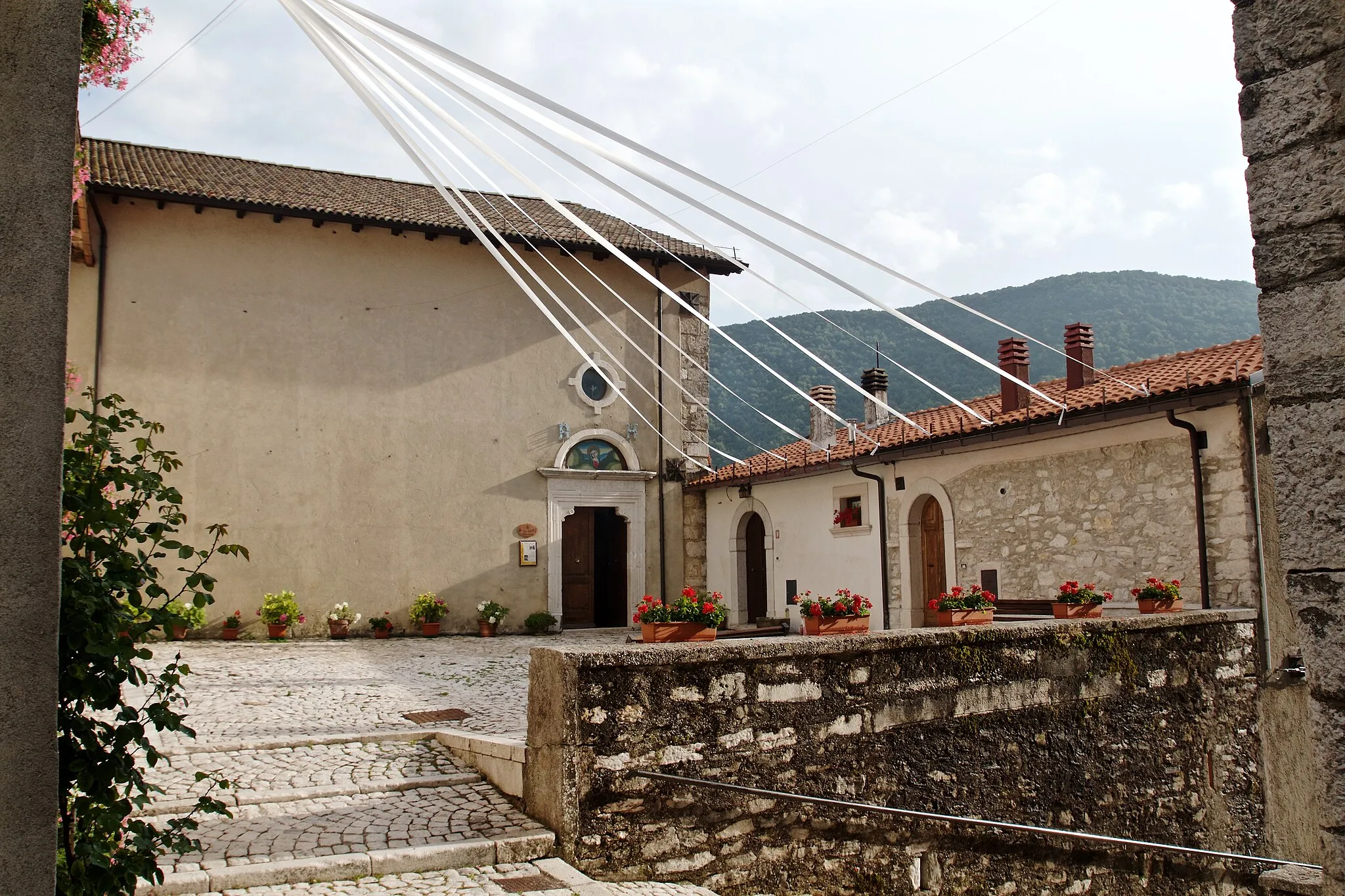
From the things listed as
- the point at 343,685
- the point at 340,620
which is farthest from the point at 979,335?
the point at 343,685

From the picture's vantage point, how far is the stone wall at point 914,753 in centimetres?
444

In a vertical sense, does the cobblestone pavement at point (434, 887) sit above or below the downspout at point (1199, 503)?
below

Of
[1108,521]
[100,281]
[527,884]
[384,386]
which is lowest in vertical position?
[527,884]

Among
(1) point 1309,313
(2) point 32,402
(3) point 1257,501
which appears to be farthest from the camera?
(3) point 1257,501

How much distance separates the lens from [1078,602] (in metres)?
9.05

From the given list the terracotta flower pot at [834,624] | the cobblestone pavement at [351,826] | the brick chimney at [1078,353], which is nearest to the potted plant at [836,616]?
the terracotta flower pot at [834,624]

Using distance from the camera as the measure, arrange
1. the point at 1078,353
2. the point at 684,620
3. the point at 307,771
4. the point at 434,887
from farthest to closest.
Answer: the point at 1078,353
the point at 684,620
the point at 307,771
the point at 434,887

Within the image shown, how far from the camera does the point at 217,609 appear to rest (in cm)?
1356

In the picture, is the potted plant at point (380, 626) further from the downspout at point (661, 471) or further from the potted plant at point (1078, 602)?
the potted plant at point (1078, 602)

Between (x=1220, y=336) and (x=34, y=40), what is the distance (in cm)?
6345

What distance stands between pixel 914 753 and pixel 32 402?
4804 millimetres

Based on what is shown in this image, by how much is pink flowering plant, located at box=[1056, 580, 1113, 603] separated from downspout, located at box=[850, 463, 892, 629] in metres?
3.79

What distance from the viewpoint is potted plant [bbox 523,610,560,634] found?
15180 millimetres

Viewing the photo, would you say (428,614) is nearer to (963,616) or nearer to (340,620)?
(340,620)
